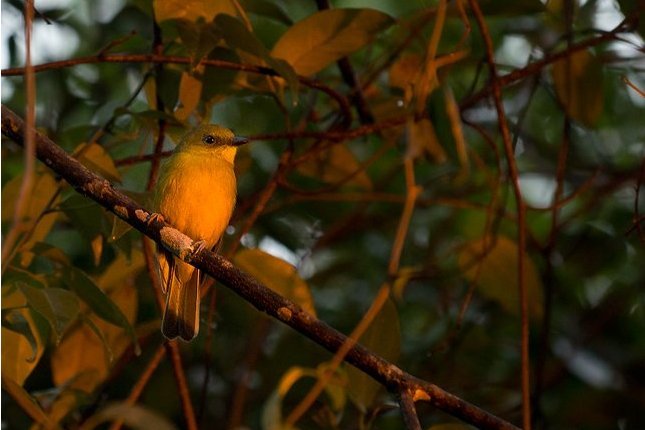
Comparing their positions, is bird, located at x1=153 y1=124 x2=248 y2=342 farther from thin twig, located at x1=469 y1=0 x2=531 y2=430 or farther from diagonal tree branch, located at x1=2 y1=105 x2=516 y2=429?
diagonal tree branch, located at x1=2 y1=105 x2=516 y2=429

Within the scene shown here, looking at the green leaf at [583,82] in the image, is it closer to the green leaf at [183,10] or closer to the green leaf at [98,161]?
the green leaf at [183,10]

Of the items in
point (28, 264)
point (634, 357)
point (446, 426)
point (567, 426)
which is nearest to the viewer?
point (446, 426)

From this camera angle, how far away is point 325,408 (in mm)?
2938

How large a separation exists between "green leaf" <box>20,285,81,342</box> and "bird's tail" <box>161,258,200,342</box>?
0.59m

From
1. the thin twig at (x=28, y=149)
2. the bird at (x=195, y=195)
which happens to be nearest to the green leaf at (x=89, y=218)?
the bird at (x=195, y=195)

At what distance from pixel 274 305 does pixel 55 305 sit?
51 cm

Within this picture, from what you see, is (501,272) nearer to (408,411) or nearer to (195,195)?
(195,195)

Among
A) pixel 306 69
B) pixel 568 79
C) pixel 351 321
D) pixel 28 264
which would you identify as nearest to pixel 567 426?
pixel 351 321

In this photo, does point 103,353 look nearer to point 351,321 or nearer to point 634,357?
point 351,321

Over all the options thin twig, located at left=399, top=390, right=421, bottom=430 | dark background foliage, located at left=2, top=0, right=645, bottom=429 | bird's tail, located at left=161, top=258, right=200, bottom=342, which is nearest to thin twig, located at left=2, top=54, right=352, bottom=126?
dark background foliage, located at left=2, top=0, right=645, bottom=429

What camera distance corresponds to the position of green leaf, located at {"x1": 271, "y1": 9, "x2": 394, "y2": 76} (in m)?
3.10

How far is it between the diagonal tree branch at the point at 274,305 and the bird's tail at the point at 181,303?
0.78m

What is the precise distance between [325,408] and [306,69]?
95cm

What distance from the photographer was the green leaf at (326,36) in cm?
310
